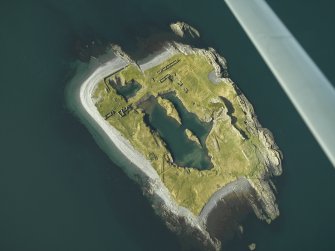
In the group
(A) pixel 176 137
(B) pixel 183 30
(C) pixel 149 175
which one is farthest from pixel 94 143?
(B) pixel 183 30

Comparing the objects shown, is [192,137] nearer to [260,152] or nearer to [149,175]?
[149,175]

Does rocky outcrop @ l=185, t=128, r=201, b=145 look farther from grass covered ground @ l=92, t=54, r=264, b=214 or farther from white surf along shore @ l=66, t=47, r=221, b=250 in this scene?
white surf along shore @ l=66, t=47, r=221, b=250

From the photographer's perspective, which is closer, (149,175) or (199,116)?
(149,175)

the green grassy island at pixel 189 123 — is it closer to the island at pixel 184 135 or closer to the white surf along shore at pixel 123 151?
the island at pixel 184 135

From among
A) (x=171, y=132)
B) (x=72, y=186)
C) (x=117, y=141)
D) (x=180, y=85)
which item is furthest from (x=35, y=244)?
(x=180, y=85)

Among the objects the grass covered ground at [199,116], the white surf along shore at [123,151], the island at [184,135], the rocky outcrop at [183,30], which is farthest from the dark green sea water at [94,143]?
the grass covered ground at [199,116]

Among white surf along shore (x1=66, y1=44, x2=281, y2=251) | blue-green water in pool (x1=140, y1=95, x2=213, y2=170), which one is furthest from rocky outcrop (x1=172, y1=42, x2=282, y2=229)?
blue-green water in pool (x1=140, y1=95, x2=213, y2=170)

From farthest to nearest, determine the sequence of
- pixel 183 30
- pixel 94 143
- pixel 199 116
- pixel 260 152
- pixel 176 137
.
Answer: pixel 183 30 < pixel 199 116 < pixel 260 152 < pixel 176 137 < pixel 94 143
